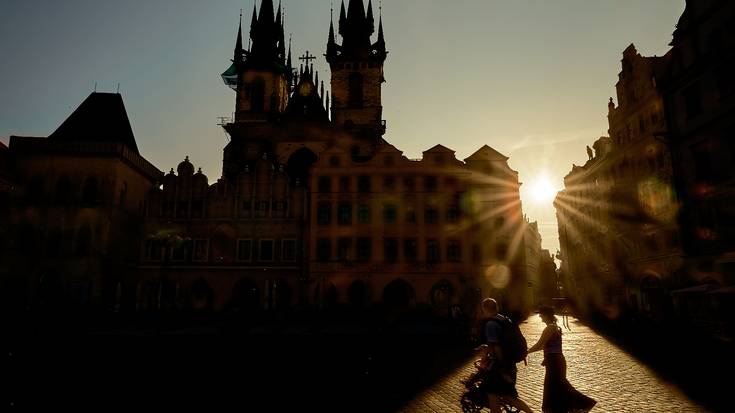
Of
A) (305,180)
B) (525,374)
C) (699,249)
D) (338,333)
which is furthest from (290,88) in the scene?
(525,374)

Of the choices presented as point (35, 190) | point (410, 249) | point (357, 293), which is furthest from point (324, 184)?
point (35, 190)

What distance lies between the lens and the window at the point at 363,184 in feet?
129

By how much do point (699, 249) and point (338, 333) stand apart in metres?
19.4

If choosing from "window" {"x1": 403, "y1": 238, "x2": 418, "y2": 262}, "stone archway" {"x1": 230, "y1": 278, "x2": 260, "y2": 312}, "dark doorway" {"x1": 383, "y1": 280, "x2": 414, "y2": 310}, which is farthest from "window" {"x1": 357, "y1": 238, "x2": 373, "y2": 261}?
"stone archway" {"x1": 230, "y1": 278, "x2": 260, "y2": 312}

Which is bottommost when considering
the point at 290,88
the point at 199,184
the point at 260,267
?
the point at 260,267

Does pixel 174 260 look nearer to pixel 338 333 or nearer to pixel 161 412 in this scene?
pixel 338 333

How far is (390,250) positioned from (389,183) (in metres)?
5.90

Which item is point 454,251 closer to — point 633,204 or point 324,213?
point 324,213

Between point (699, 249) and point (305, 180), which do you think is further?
point (305, 180)

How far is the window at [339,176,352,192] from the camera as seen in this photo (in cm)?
3947

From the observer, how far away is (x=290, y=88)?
71.9 m

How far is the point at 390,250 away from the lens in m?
38.6

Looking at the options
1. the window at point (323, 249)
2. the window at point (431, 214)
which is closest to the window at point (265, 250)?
the window at point (323, 249)

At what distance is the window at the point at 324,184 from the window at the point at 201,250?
10.9 metres
